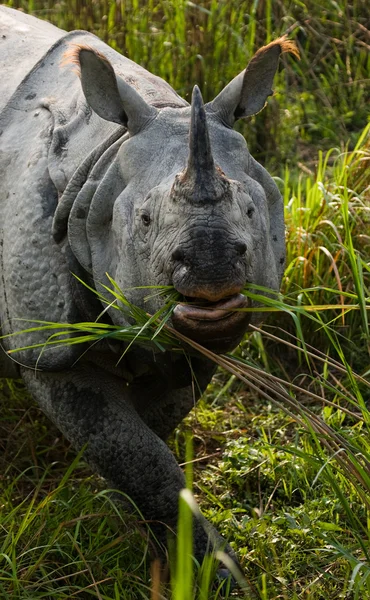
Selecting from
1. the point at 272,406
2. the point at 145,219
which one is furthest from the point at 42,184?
the point at 272,406

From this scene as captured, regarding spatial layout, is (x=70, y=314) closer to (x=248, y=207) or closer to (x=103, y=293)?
(x=103, y=293)

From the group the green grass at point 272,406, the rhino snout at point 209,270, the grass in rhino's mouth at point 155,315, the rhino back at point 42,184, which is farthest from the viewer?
the rhino back at point 42,184

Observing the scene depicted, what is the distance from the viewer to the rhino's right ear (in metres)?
3.46

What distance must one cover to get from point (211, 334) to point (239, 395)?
2146 millimetres

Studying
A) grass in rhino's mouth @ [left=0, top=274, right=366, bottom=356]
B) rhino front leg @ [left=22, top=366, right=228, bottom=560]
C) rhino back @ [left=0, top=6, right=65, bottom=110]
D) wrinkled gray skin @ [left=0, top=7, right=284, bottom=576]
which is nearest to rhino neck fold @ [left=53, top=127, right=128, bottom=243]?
wrinkled gray skin @ [left=0, top=7, right=284, bottom=576]

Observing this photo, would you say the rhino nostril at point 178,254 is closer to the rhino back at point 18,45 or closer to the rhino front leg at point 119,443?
the rhino front leg at point 119,443

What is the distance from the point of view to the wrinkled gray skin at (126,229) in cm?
308

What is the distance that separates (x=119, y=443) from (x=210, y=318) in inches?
35.1

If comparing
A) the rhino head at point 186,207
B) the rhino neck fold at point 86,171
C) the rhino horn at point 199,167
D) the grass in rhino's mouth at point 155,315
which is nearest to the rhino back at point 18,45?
the rhino neck fold at point 86,171

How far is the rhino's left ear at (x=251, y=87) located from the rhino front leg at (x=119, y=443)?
974 millimetres

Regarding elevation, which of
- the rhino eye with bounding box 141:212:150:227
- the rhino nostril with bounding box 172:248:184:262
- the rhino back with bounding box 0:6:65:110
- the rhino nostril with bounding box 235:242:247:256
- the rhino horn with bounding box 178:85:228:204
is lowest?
the rhino eye with bounding box 141:212:150:227

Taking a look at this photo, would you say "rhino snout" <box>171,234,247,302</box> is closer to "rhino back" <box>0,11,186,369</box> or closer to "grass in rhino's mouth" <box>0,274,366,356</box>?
"grass in rhino's mouth" <box>0,274,366,356</box>

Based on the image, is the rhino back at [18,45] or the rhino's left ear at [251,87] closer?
the rhino's left ear at [251,87]

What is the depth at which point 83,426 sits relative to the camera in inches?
150
